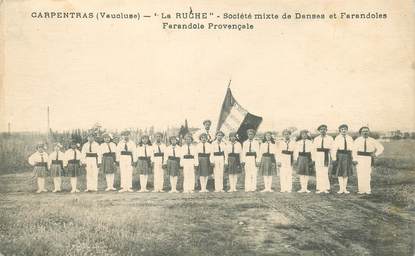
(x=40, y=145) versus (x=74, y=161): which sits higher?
(x=40, y=145)

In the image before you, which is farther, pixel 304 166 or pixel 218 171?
pixel 218 171

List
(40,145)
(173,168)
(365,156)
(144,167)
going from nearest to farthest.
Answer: (40,145) < (365,156) < (173,168) < (144,167)

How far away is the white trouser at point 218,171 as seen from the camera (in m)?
6.80

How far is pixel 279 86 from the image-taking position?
656 cm

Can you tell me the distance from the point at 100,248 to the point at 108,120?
1.77 meters

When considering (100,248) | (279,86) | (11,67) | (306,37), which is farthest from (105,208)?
(306,37)

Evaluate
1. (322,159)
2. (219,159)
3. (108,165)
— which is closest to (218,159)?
(219,159)

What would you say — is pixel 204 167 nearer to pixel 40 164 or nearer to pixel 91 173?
pixel 91 173

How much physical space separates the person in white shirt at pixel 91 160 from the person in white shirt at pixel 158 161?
2.73ft

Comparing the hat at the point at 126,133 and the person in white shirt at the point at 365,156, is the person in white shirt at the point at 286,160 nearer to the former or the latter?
the person in white shirt at the point at 365,156

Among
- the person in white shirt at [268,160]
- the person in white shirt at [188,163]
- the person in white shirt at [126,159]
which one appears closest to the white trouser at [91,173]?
the person in white shirt at [126,159]

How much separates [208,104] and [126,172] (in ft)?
5.30

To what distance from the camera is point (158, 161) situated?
6.82 m

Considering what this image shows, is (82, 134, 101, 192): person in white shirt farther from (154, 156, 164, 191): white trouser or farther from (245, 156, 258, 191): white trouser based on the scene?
(245, 156, 258, 191): white trouser
